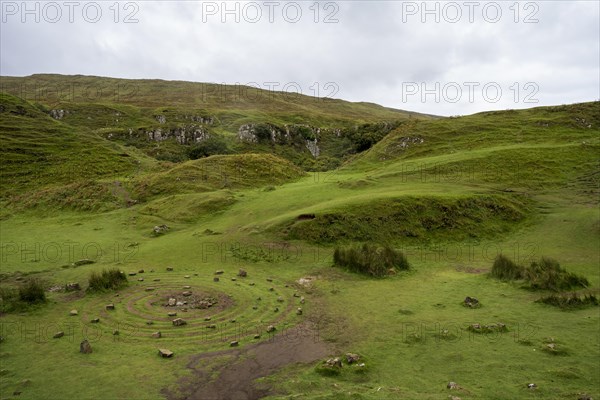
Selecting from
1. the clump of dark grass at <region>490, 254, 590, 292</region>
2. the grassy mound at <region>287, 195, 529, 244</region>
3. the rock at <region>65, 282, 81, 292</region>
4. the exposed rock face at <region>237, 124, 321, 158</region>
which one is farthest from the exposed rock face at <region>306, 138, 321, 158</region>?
the rock at <region>65, 282, 81, 292</region>

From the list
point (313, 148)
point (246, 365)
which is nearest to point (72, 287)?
point (246, 365)

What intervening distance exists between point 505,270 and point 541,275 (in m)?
1.63

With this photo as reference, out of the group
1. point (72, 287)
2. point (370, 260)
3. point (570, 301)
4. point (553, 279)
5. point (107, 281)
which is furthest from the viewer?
point (370, 260)

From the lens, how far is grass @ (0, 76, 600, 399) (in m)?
11.5

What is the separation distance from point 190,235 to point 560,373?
24.1 metres

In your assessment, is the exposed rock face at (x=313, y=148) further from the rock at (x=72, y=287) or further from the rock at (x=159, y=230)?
the rock at (x=72, y=287)

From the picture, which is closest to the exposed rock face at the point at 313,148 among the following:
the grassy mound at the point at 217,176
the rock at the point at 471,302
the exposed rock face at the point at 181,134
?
the exposed rock face at the point at 181,134

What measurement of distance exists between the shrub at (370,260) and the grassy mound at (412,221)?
4.31 meters

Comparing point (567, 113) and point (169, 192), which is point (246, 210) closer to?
point (169, 192)

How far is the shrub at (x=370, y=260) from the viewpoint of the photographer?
874 inches

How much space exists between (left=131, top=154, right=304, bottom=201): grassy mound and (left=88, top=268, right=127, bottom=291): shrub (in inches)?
893

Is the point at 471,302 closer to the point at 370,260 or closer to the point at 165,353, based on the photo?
the point at 370,260

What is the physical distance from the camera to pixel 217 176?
151 ft

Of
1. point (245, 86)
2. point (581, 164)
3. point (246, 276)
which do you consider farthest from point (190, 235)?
point (245, 86)
